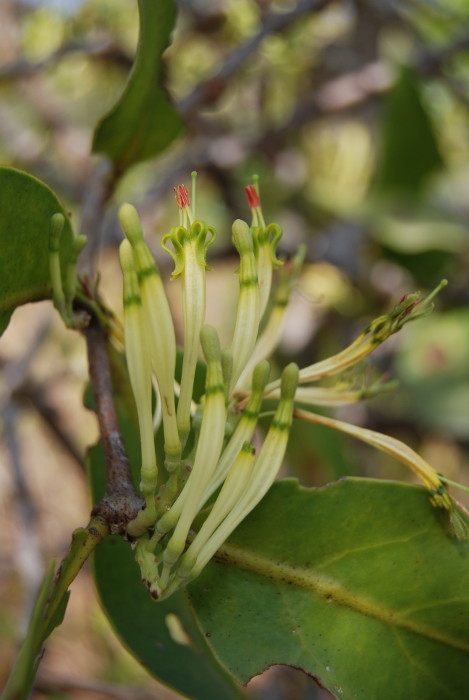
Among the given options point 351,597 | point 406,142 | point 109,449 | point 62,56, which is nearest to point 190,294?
point 109,449

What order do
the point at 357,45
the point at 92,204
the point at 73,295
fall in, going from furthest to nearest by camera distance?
the point at 357,45 → the point at 92,204 → the point at 73,295

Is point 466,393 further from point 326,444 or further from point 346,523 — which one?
point 346,523

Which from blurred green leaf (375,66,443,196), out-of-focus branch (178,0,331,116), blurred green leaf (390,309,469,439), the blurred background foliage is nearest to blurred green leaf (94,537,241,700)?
the blurred background foliage

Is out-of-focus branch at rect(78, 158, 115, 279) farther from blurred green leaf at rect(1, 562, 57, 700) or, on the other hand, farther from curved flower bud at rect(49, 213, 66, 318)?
blurred green leaf at rect(1, 562, 57, 700)

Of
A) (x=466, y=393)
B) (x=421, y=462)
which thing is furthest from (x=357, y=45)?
(x=421, y=462)

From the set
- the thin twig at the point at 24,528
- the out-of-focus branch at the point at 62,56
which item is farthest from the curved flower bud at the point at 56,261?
the out-of-focus branch at the point at 62,56

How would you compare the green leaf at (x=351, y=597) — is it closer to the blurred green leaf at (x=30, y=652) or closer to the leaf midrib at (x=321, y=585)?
the leaf midrib at (x=321, y=585)

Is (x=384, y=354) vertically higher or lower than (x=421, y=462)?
lower
